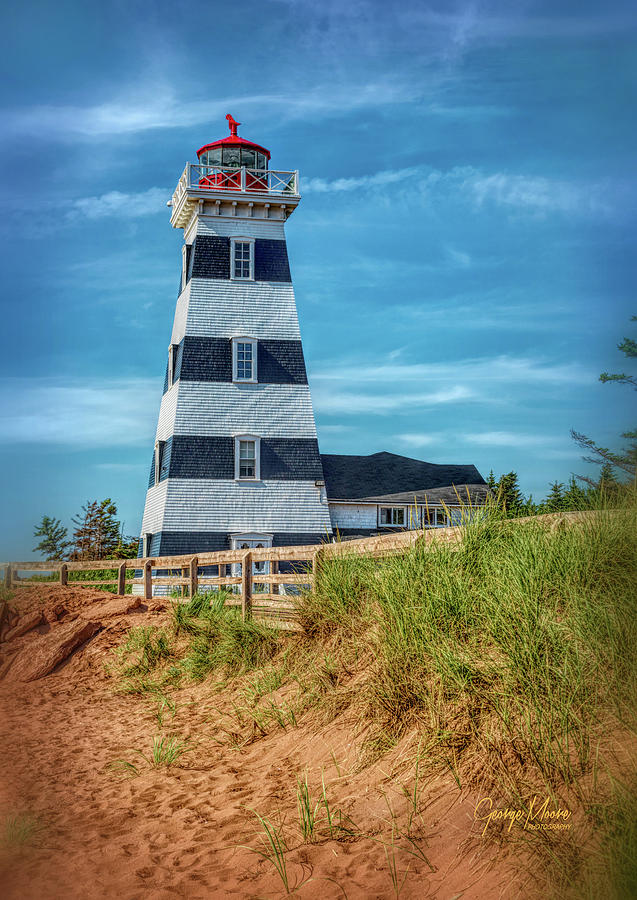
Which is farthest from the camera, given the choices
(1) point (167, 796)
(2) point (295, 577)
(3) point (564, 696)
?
(2) point (295, 577)

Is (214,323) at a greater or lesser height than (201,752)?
greater

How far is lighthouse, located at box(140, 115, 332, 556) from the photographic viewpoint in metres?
26.1

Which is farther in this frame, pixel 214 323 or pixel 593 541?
pixel 214 323

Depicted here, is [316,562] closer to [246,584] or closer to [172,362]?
[246,584]

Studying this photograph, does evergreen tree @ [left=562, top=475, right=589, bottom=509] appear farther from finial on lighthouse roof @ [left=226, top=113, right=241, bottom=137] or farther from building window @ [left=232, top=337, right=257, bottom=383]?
finial on lighthouse roof @ [left=226, top=113, right=241, bottom=137]

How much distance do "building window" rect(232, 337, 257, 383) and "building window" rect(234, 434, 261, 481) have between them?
2242 mm

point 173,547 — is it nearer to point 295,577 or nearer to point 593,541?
point 295,577

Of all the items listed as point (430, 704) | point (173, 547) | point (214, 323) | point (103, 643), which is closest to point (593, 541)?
point (430, 704)

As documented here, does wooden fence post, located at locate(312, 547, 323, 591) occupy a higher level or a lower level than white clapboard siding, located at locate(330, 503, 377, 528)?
lower

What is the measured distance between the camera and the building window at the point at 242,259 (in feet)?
92.4

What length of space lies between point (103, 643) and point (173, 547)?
1301 cm

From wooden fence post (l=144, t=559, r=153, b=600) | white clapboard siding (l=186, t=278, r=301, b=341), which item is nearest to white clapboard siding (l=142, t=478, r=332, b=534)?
white clapboard siding (l=186, t=278, r=301, b=341)

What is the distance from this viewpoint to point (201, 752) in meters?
7.16

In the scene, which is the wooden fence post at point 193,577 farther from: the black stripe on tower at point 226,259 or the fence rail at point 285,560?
the black stripe on tower at point 226,259
